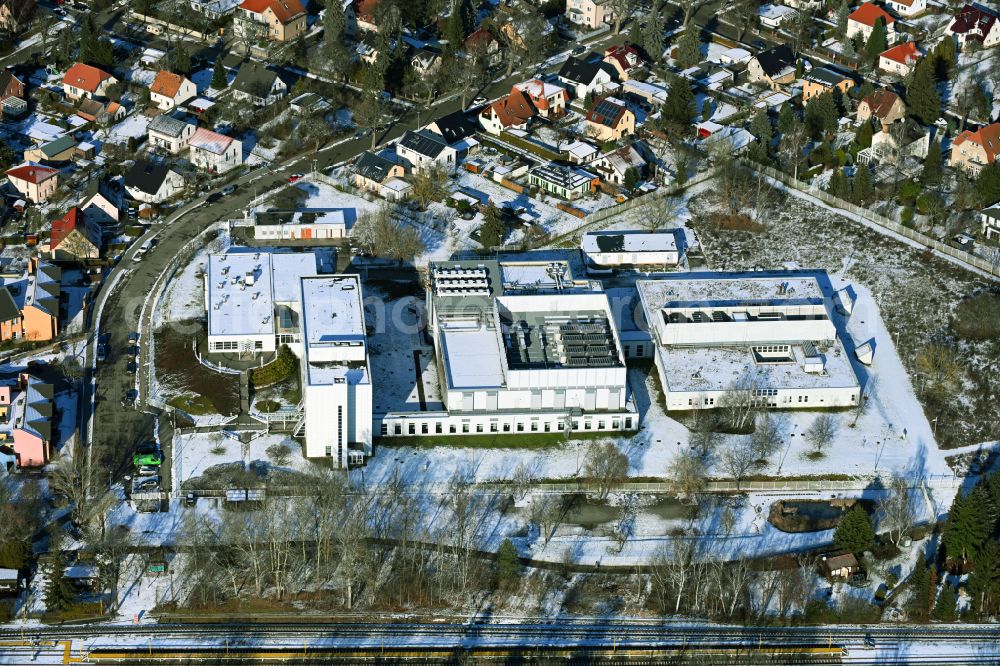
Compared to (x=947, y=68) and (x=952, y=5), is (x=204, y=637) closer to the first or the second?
(x=947, y=68)

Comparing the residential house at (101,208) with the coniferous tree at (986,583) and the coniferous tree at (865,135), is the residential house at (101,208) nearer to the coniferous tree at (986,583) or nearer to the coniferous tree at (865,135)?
the coniferous tree at (865,135)

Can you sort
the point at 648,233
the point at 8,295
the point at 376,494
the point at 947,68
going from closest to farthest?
the point at 376,494 < the point at 8,295 < the point at 648,233 < the point at 947,68

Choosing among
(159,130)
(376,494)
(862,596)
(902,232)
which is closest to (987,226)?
(902,232)

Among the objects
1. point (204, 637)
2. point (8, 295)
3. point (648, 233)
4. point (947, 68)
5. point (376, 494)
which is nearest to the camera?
point (204, 637)

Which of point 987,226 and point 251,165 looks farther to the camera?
point 251,165

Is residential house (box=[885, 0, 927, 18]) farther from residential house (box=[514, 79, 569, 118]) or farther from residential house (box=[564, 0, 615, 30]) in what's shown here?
residential house (box=[514, 79, 569, 118])
